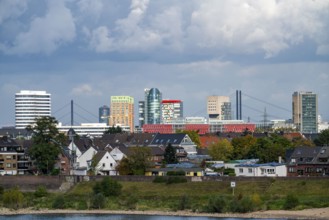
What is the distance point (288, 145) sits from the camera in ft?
401

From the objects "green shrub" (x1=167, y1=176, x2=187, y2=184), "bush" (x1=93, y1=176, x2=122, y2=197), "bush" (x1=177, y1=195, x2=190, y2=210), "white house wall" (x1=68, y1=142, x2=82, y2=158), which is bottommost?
"bush" (x1=177, y1=195, x2=190, y2=210)

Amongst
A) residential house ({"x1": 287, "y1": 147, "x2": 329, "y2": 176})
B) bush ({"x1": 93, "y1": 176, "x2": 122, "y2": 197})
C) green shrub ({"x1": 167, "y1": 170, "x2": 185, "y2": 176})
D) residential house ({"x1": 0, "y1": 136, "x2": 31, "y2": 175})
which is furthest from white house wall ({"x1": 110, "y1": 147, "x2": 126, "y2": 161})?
bush ({"x1": 93, "y1": 176, "x2": 122, "y2": 197})

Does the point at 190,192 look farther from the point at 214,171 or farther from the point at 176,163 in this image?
the point at 176,163

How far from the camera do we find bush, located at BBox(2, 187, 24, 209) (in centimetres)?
8600

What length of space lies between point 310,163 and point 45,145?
30.0 meters

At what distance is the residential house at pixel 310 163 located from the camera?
9950 cm

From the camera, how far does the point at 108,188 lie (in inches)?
3509

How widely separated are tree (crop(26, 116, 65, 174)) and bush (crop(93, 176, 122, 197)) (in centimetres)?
1686

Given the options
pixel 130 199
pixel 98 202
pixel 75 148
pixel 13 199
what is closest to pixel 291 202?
pixel 130 199

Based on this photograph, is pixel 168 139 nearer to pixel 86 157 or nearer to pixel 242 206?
pixel 86 157

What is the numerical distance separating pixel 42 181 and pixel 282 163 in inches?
1040

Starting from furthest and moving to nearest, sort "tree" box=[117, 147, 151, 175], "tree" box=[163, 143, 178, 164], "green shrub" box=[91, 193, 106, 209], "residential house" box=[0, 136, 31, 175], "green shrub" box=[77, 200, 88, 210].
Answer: "tree" box=[163, 143, 178, 164]
"residential house" box=[0, 136, 31, 175]
"tree" box=[117, 147, 151, 175]
"green shrub" box=[77, 200, 88, 210]
"green shrub" box=[91, 193, 106, 209]

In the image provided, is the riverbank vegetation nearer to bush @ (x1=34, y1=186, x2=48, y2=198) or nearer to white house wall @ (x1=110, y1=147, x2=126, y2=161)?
bush @ (x1=34, y1=186, x2=48, y2=198)

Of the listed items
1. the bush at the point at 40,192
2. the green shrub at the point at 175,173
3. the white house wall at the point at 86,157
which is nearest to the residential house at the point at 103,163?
the white house wall at the point at 86,157
